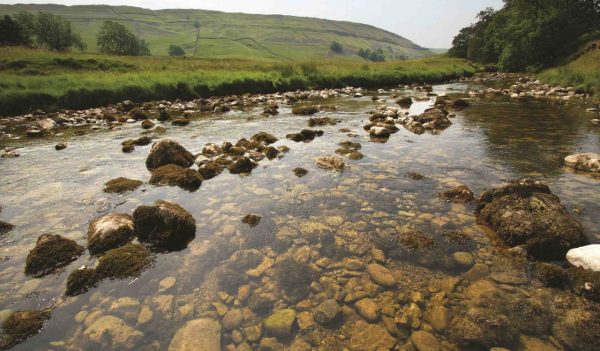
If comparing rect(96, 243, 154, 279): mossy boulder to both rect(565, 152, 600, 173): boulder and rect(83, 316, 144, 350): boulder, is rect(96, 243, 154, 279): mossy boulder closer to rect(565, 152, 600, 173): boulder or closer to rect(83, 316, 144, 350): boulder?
rect(83, 316, 144, 350): boulder

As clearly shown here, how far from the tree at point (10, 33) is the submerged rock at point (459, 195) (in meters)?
70.1

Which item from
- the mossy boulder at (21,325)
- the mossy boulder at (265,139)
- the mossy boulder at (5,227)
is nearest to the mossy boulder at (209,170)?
the mossy boulder at (265,139)

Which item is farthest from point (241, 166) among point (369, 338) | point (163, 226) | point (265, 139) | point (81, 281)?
point (369, 338)

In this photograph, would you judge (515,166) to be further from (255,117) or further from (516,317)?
(255,117)

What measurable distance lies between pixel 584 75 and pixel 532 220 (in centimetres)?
3383

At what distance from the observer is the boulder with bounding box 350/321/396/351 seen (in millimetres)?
4582

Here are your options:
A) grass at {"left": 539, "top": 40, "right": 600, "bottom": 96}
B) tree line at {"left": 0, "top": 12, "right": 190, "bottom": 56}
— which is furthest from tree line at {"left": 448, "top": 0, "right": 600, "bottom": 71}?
tree line at {"left": 0, "top": 12, "right": 190, "bottom": 56}

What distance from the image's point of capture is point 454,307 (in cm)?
520

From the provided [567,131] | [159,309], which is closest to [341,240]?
[159,309]

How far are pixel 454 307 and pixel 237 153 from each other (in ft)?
34.7

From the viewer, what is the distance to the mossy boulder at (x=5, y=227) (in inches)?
316

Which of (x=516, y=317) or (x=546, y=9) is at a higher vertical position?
(x=546, y=9)

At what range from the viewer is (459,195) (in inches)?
353

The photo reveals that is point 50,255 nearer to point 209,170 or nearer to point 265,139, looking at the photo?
point 209,170
